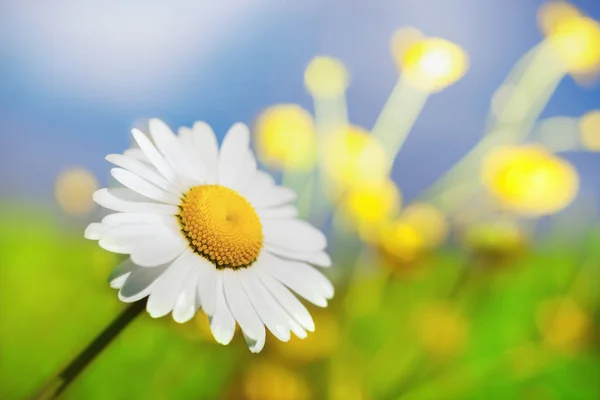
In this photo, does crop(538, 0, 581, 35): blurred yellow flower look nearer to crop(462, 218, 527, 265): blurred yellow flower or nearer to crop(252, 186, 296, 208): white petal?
crop(462, 218, 527, 265): blurred yellow flower

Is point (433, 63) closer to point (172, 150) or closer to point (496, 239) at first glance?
point (496, 239)

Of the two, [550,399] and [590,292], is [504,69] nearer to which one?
[590,292]

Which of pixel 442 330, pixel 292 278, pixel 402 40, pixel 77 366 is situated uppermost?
pixel 402 40

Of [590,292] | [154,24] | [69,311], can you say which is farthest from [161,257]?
[590,292]

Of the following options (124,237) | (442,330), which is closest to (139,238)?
(124,237)

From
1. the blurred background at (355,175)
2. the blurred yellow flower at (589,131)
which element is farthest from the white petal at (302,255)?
the blurred yellow flower at (589,131)

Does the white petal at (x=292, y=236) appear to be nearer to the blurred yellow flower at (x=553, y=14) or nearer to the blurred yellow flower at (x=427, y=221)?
the blurred yellow flower at (x=427, y=221)

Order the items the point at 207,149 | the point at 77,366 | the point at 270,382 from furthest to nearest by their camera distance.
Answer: the point at 270,382 < the point at 207,149 < the point at 77,366

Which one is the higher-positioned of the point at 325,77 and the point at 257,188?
the point at 325,77
